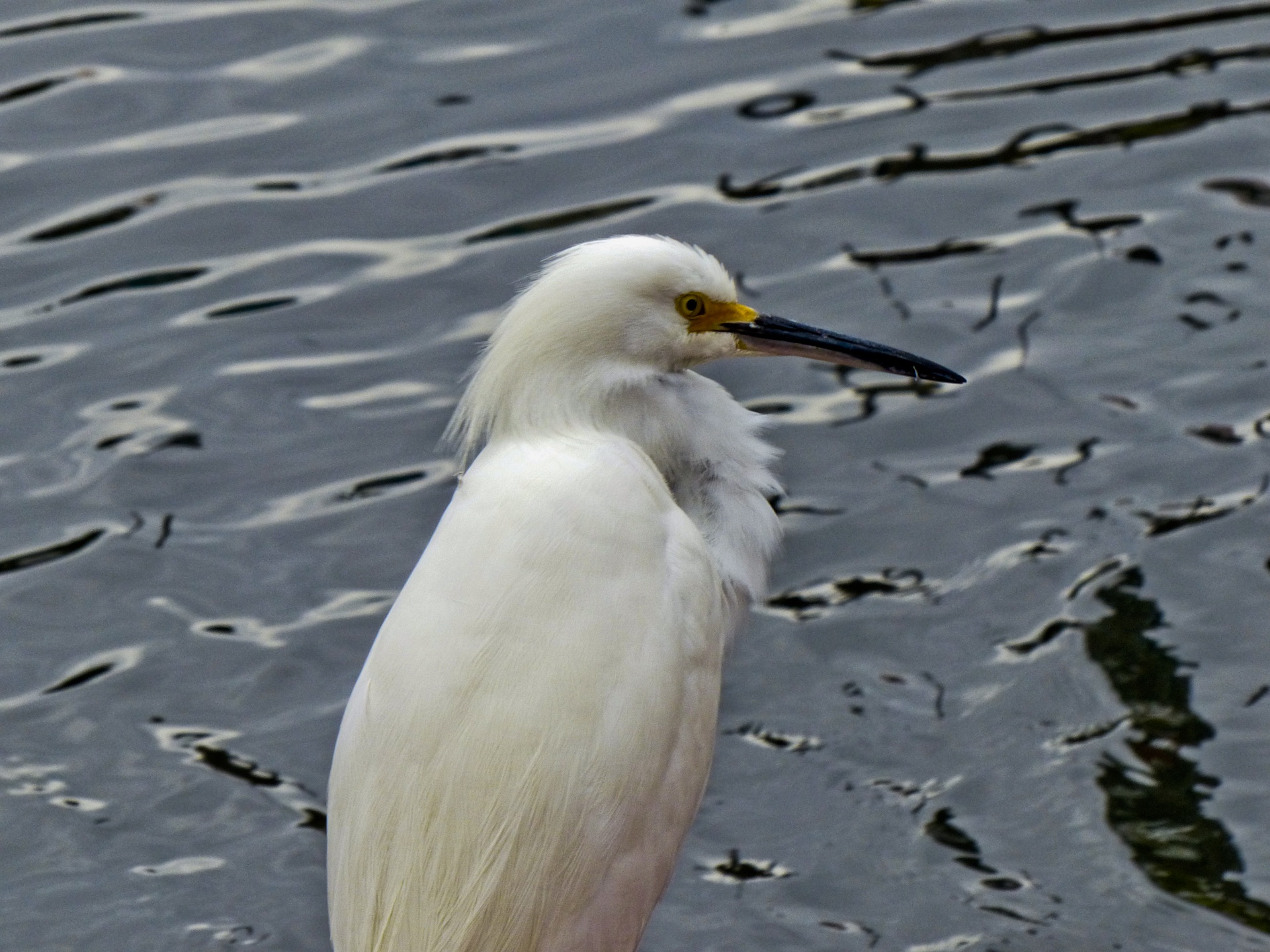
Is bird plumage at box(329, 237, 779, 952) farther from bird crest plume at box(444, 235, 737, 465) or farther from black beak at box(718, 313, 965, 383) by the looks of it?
black beak at box(718, 313, 965, 383)

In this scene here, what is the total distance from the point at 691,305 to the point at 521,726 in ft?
3.27

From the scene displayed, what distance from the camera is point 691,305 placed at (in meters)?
3.89

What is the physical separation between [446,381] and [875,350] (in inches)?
102

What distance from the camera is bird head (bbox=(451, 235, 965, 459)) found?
374 centimetres

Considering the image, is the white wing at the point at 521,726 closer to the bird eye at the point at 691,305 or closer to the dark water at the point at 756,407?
the bird eye at the point at 691,305

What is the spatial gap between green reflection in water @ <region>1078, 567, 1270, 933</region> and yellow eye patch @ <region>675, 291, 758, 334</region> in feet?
5.98

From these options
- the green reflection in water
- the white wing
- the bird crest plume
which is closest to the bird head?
the bird crest plume

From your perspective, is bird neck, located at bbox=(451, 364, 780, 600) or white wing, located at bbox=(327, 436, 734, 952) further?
bird neck, located at bbox=(451, 364, 780, 600)

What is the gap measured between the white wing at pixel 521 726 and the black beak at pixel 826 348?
473mm

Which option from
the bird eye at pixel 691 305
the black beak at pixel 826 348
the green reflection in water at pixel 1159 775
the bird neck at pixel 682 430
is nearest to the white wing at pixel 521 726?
the bird neck at pixel 682 430

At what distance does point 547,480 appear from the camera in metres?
3.67

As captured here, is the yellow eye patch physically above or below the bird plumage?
above

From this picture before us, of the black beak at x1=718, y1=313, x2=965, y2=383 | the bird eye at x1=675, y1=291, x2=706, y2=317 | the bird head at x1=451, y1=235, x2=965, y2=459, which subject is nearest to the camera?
the bird head at x1=451, y1=235, x2=965, y2=459

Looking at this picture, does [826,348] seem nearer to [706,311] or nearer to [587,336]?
[706,311]
